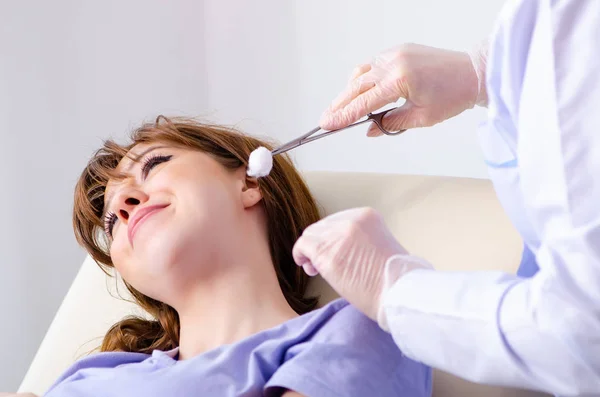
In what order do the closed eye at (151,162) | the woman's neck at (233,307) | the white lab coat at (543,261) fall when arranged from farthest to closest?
the closed eye at (151,162)
the woman's neck at (233,307)
the white lab coat at (543,261)

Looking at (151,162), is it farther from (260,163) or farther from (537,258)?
(537,258)

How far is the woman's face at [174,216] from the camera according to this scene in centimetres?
118

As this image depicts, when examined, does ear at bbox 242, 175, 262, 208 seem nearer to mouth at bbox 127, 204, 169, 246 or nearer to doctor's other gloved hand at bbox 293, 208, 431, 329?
mouth at bbox 127, 204, 169, 246

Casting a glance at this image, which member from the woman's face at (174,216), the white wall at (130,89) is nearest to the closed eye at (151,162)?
the woman's face at (174,216)

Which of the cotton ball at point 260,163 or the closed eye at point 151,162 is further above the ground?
the cotton ball at point 260,163

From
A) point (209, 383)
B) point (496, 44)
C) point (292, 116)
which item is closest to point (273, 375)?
point (209, 383)

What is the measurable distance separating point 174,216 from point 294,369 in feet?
1.15

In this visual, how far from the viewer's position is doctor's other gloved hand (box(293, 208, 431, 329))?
88 cm

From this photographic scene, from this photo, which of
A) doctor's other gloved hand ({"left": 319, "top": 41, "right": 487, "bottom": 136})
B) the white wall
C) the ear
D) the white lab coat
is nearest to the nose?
the ear

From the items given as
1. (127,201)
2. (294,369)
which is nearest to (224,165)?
(127,201)

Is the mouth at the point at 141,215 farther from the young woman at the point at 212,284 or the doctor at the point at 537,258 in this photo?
the doctor at the point at 537,258

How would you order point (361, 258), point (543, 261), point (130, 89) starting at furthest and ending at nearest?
point (130, 89)
point (361, 258)
point (543, 261)

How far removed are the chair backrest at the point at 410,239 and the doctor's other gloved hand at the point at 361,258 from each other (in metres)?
0.32

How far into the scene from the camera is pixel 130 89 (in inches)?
95.8
